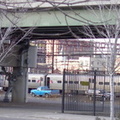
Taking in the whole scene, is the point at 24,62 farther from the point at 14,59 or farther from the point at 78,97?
the point at 78,97

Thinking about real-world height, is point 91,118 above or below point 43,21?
below

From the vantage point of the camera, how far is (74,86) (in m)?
21.2

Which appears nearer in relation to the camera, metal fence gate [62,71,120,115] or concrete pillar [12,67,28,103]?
metal fence gate [62,71,120,115]

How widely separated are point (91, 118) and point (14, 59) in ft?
42.5

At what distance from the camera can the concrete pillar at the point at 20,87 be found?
31.1 m

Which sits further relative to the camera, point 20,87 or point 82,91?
point 20,87

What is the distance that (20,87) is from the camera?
→ 102 ft

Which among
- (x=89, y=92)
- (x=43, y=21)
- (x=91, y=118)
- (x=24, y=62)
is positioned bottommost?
(x=91, y=118)

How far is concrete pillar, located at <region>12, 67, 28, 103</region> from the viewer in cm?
3106

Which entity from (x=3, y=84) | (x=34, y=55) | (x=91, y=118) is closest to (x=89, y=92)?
(x=91, y=118)

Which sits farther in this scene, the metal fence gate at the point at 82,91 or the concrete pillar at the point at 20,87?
the concrete pillar at the point at 20,87

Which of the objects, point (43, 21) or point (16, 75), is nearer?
point (43, 21)

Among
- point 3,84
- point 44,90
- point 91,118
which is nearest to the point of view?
point 91,118

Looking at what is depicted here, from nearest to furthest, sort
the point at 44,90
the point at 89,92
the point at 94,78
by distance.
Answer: the point at 94,78
the point at 89,92
the point at 44,90
